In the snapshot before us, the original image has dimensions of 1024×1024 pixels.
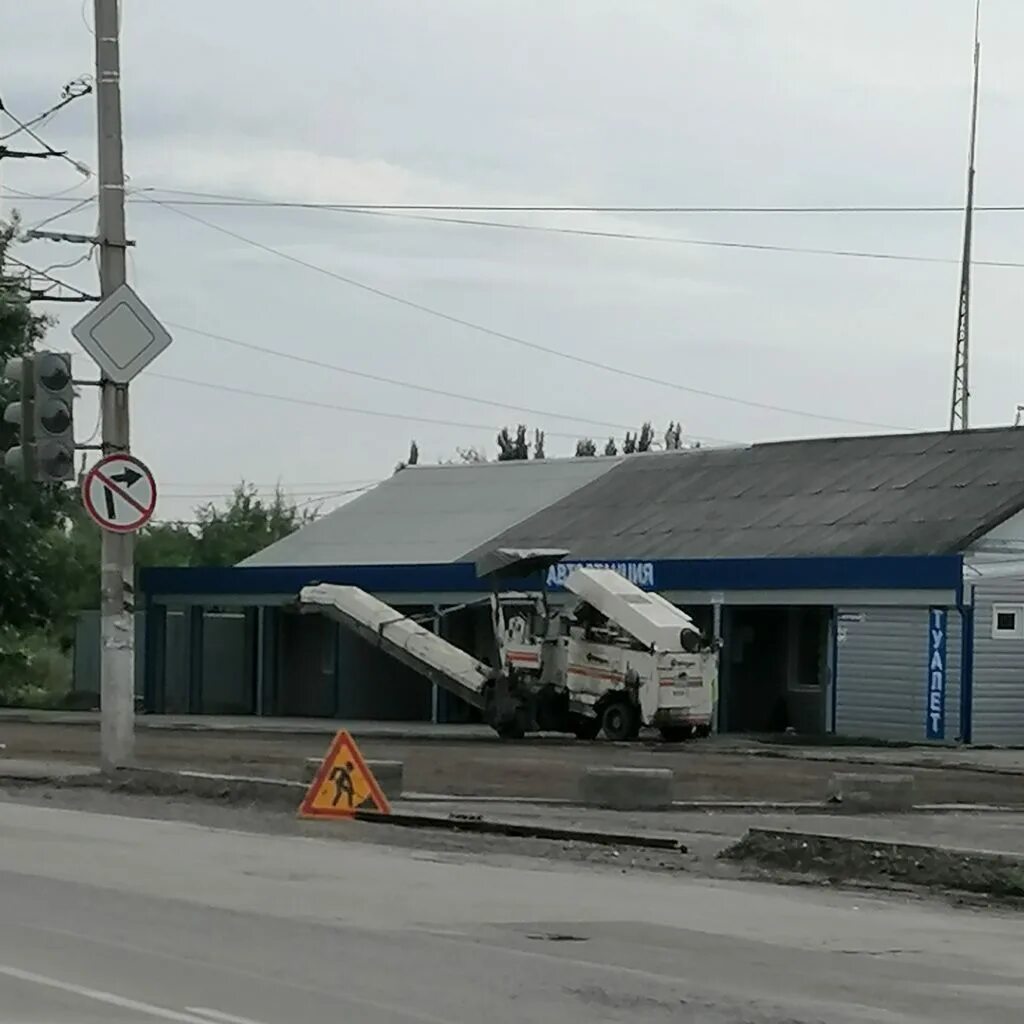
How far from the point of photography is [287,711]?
55250 mm

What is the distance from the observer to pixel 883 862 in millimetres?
17203

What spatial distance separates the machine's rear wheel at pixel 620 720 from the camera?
127 ft

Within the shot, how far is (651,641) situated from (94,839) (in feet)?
67.5

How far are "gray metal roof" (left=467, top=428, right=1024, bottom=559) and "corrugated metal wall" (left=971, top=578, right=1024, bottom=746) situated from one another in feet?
4.07

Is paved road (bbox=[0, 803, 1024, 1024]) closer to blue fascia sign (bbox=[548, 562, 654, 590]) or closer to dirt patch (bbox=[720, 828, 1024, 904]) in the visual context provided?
dirt patch (bbox=[720, 828, 1024, 904])

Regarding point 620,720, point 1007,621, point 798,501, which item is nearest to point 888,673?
point 1007,621

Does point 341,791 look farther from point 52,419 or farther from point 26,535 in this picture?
point 26,535

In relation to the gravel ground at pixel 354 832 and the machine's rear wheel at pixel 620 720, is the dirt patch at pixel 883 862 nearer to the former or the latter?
the gravel ground at pixel 354 832

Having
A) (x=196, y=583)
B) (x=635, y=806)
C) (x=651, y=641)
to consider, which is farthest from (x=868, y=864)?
(x=196, y=583)

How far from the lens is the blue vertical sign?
132 ft

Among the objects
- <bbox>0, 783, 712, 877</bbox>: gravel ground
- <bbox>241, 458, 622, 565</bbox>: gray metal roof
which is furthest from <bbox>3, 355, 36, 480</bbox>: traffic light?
<bbox>241, 458, 622, 565</bbox>: gray metal roof

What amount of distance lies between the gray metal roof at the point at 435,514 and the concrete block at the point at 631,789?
1175 inches

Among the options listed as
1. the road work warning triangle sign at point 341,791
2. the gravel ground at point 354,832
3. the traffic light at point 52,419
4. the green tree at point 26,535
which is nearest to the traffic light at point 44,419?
the traffic light at point 52,419

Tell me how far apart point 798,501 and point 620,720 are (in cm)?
1089
